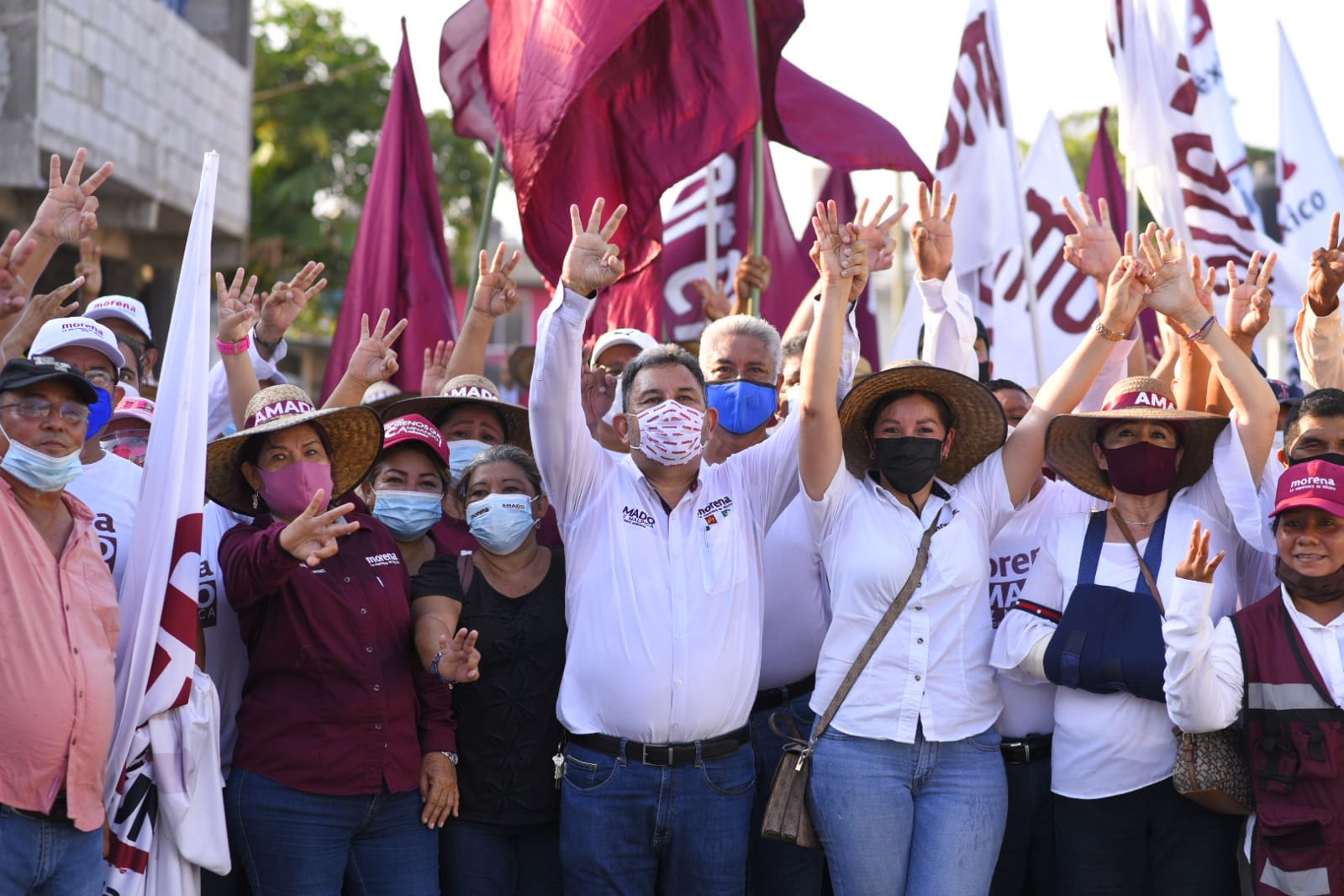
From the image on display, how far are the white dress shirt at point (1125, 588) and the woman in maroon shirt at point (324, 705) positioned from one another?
180 centimetres

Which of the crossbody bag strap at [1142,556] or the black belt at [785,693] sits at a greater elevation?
the crossbody bag strap at [1142,556]

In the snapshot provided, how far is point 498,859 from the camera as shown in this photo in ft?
15.4

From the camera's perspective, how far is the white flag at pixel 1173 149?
8.27m

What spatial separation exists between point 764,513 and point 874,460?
1.26ft

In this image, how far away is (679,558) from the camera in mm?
4582

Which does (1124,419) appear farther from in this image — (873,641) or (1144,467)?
(873,641)

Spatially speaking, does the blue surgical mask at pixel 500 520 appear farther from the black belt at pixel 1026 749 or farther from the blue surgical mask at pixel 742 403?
the black belt at pixel 1026 749

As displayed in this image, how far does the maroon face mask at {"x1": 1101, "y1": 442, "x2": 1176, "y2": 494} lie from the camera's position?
15.7ft

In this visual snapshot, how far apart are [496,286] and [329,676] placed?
2056 mm

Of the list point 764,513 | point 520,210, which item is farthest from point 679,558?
point 520,210

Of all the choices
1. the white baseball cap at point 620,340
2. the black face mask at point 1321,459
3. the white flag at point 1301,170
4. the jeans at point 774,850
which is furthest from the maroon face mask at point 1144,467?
the white flag at point 1301,170

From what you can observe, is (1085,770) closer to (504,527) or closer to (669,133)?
(504,527)

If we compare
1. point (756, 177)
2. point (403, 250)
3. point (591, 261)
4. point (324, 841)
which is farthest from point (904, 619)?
point (403, 250)

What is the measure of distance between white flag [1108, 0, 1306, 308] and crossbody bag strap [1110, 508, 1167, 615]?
3.85m
